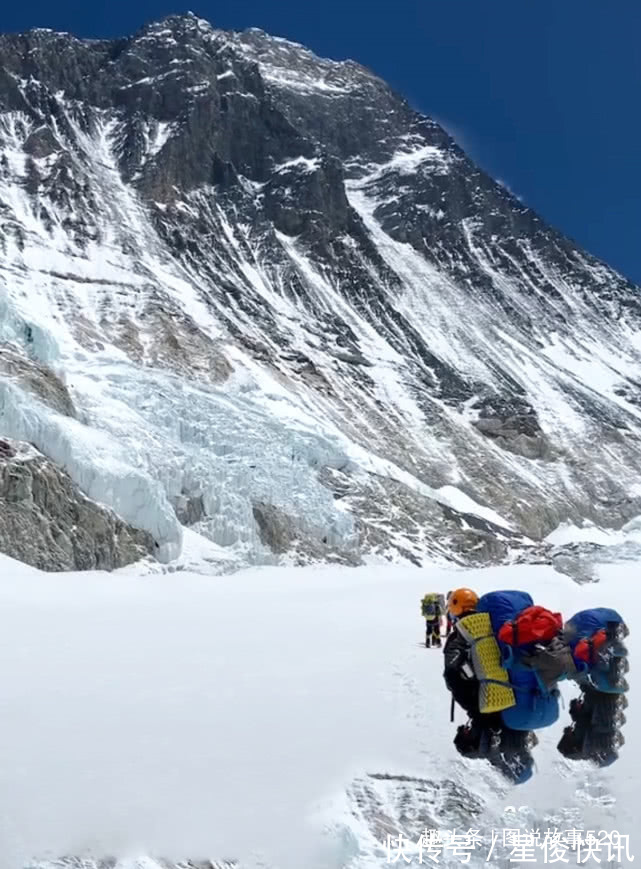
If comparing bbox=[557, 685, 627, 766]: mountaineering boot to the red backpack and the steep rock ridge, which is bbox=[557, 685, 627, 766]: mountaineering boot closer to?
the red backpack

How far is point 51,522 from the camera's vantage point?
24391 mm

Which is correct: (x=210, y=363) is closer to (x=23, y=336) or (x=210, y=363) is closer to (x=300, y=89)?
(x=23, y=336)

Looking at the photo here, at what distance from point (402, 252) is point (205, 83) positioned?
119 feet

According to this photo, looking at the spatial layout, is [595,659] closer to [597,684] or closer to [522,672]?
[597,684]

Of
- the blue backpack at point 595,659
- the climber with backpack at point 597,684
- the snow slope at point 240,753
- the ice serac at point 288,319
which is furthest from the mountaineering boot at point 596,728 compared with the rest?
the ice serac at point 288,319

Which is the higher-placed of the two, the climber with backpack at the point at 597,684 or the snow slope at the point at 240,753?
the climber with backpack at the point at 597,684

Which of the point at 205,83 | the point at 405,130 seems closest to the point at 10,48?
the point at 205,83

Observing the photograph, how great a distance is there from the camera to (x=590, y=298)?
13912cm

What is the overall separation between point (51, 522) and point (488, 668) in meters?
20.4

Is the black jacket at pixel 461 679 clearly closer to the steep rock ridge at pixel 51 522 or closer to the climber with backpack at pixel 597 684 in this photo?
the climber with backpack at pixel 597 684

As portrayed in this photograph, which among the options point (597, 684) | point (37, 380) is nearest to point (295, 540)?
point (37, 380)

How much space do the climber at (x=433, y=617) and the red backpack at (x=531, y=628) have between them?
19.7 feet

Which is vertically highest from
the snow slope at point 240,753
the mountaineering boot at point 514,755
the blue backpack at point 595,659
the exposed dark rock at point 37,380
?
the exposed dark rock at point 37,380

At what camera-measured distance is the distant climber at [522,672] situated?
228 inches
